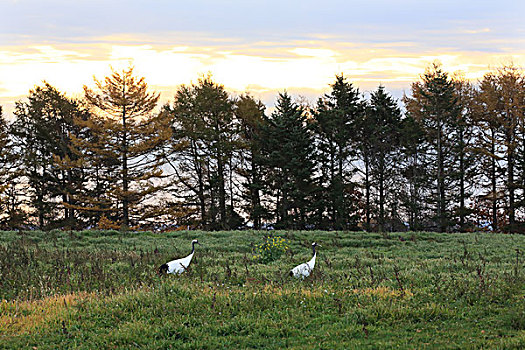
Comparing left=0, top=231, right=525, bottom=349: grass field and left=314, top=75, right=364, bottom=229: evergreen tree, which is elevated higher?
left=314, top=75, right=364, bottom=229: evergreen tree

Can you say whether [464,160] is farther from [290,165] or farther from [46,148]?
[46,148]

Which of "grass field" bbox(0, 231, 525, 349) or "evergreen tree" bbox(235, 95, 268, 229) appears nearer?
"grass field" bbox(0, 231, 525, 349)

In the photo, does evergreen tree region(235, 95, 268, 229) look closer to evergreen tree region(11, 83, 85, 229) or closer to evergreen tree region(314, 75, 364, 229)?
evergreen tree region(314, 75, 364, 229)

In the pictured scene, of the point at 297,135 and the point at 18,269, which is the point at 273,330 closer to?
the point at 18,269

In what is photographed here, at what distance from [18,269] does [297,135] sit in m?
31.7

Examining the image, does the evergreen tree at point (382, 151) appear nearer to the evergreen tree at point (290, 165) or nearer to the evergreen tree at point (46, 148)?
the evergreen tree at point (290, 165)

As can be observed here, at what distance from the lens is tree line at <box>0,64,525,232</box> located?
1570 inches

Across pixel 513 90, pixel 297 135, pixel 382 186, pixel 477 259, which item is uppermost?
pixel 513 90

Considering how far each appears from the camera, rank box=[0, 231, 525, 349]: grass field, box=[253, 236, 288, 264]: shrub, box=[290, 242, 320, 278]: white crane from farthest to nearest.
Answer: box=[253, 236, 288, 264]: shrub
box=[290, 242, 320, 278]: white crane
box=[0, 231, 525, 349]: grass field

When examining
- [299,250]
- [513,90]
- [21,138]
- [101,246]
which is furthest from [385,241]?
[21,138]

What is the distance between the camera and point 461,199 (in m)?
41.0

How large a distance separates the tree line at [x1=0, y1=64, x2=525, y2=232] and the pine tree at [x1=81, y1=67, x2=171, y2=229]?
0.30ft

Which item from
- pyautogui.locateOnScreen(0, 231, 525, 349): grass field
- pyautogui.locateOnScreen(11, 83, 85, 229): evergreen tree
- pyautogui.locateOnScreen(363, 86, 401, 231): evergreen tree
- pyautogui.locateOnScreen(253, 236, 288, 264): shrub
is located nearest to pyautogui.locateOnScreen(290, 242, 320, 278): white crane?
pyautogui.locateOnScreen(0, 231, 525, 349): grass field

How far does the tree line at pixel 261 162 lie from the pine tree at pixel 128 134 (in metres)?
0.09
